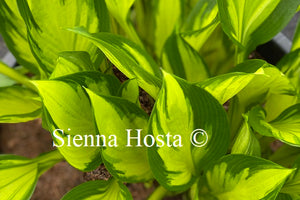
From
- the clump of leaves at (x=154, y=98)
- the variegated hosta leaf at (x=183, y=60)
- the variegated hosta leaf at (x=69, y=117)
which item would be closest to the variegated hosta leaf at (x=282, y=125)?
the clump of leaves at (x=154, y=98)

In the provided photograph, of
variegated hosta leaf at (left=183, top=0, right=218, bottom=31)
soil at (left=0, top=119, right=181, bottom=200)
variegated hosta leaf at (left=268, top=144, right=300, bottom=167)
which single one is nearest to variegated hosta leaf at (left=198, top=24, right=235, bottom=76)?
variegated hosta leaf at (left=183, top=0, right=218, bottom=31)

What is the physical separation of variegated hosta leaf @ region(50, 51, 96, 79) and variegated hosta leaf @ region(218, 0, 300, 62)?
0.18 metres

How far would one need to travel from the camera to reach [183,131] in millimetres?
476

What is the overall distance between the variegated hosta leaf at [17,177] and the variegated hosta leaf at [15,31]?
15 cm

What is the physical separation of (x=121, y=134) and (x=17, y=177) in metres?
0.19

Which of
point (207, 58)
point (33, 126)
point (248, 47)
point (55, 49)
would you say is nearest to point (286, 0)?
point (248, 47)

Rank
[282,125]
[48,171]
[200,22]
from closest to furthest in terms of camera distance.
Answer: [282,125] → [200,22] → [48,171]

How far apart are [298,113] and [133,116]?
0.22m

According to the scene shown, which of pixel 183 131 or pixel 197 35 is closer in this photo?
pixel 183 131

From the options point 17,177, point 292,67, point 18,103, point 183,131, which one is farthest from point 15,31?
point 292,67

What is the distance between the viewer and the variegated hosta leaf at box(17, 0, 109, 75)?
526 millimetres

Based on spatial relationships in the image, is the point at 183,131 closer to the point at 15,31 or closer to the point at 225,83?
the point at 225,83

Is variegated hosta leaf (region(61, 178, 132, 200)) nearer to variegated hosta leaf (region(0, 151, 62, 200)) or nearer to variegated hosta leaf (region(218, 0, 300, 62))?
variegated hosta leaf (region(0, 151, 62, 200))

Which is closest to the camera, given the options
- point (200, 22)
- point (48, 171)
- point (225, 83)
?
point (225, 83)
